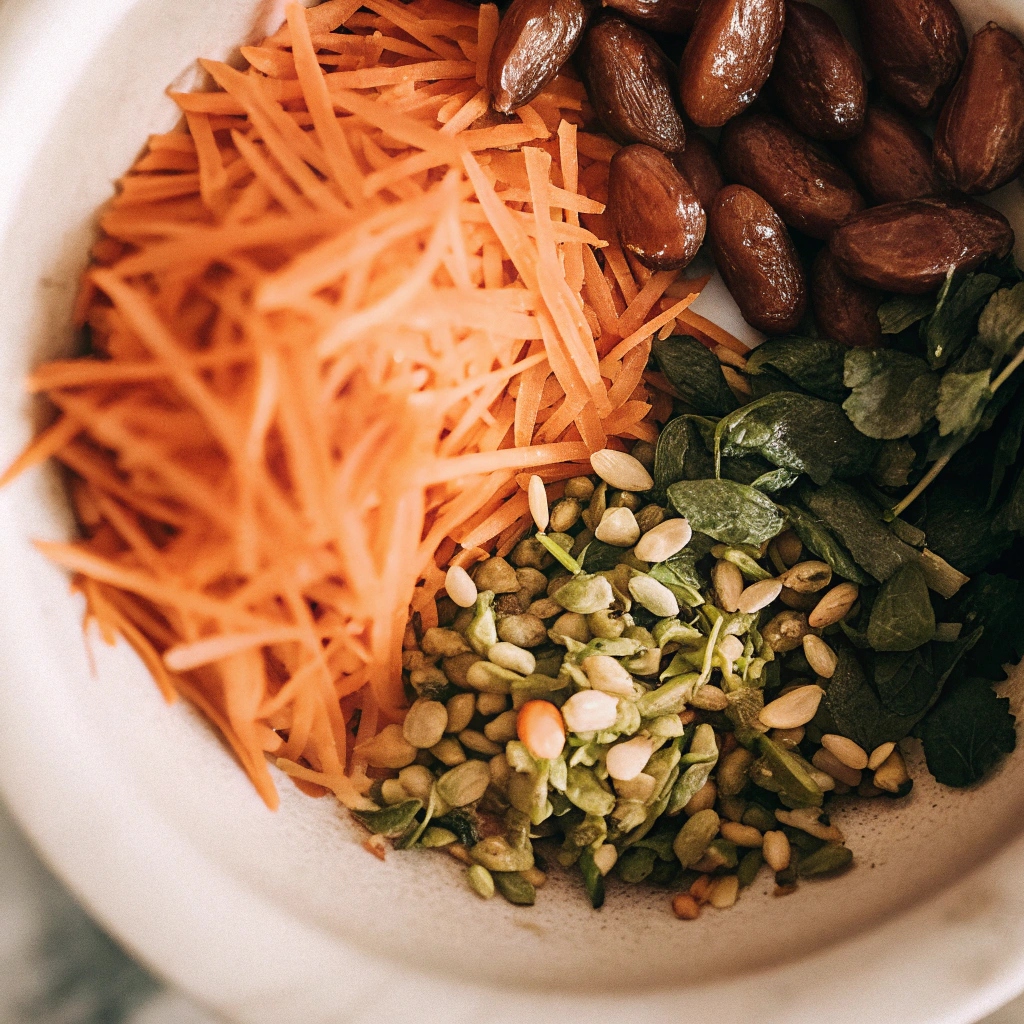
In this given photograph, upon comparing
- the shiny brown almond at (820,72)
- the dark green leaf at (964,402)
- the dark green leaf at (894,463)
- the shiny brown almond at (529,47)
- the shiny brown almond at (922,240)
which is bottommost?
the dark green leaf at (894,463)

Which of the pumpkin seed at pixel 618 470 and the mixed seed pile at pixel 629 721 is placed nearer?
the mixed seed pile at pixel 629 721

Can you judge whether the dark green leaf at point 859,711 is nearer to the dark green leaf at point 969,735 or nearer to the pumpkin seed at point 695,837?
the dark green leaf at point 969,735

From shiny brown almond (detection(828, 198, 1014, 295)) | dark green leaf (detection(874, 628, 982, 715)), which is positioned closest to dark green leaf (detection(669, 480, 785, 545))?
dark green leaf (detection(874, 628, 982, 715))

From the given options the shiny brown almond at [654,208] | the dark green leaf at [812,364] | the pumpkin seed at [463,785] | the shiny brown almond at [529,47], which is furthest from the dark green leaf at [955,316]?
the pumpkin seed at [463,785]

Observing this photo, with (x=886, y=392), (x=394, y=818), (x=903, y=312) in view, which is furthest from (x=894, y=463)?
(x=394, y=818)

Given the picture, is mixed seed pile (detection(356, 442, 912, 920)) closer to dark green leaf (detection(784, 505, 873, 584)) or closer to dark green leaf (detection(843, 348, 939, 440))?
dark green leaf (detection(784, 505, 873, 584))

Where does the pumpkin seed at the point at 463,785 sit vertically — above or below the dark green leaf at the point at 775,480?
below
